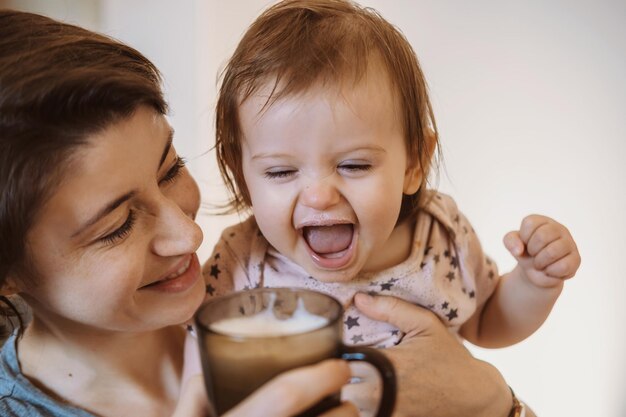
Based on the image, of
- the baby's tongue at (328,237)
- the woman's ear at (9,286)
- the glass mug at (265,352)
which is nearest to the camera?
the glass mug at (265,352)

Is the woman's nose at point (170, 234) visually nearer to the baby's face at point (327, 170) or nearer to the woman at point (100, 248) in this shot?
the woman at point (100, 248)

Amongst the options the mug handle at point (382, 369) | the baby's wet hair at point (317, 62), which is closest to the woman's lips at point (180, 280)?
the baby's wet hair at point (317, 62)

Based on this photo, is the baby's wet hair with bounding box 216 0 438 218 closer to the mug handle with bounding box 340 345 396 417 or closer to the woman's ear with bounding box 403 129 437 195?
the woman's ear with bounding box 403 129 437 195

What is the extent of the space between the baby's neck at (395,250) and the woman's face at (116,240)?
0.37m

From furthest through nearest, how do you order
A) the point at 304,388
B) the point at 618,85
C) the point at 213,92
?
the point at 213,92, the point at 618,85, the point at 304,388

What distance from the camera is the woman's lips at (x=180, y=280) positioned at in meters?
0.99

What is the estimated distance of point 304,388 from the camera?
59 cm

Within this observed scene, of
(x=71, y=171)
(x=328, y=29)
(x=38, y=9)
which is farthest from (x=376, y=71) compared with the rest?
(x=38, y=9)

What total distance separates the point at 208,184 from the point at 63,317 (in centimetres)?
113

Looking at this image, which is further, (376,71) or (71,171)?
(376,71)

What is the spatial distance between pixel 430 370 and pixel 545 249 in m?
0.32

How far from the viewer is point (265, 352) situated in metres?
0.59

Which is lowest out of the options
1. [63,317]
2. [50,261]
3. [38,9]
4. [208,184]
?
[208,184]

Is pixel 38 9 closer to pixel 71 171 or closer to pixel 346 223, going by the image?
pixel 71 171
